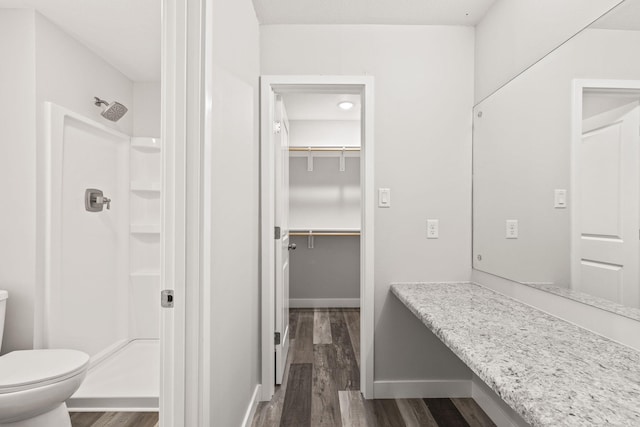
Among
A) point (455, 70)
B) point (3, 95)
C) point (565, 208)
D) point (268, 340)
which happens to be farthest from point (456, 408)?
point (3, 95)

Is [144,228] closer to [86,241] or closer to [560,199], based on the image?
[86,241]

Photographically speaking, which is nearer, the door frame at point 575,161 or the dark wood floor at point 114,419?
the door frame at point 575,161

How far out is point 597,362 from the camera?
3.45 feet

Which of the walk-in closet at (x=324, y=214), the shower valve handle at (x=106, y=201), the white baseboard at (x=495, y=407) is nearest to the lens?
the white baseboard at (x=495, y=407)

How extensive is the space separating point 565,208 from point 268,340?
1.78m

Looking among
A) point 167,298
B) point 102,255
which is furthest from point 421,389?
point 102,255

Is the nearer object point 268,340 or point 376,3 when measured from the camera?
point 376,3

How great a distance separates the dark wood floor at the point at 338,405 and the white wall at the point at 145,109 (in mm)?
2401

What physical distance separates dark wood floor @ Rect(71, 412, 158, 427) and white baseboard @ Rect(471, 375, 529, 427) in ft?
6.32

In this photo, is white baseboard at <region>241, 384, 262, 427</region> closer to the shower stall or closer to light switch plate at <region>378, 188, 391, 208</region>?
the shower stall

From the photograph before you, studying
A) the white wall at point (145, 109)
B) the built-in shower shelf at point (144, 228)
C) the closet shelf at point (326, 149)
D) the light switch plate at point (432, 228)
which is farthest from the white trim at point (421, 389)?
the white wall at point (145, 109)

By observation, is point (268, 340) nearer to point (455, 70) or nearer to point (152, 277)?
point (152, 277)

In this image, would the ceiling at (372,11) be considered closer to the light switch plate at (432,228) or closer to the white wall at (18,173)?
the light switch plate at (432,228)

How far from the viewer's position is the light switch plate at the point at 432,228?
2.28 metres
